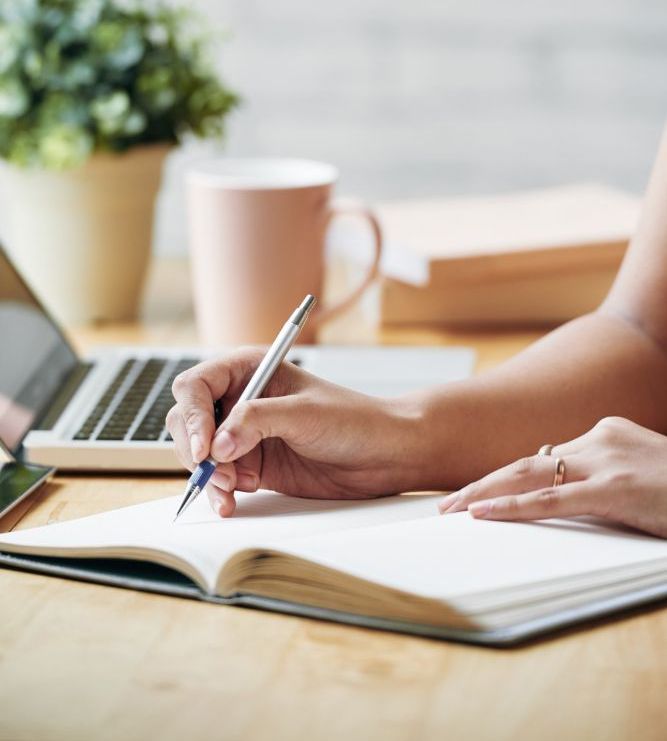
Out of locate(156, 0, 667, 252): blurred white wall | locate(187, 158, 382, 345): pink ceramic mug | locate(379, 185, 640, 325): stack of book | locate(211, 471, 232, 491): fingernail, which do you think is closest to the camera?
locate(211, 471, 232, 491): fingernail

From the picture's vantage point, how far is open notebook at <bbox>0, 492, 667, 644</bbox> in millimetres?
560

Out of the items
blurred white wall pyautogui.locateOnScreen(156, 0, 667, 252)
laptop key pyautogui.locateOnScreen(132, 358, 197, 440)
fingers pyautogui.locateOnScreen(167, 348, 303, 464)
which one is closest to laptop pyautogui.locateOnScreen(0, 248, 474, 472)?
laptop key pyautogui.locateOnScreen(132, 358, 197, 440)

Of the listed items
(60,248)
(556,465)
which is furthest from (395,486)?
(60,248)

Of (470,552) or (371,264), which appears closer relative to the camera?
(470,552)

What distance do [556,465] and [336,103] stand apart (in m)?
1.25

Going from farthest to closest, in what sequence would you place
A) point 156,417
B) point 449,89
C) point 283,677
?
point 449,89
point 156,417
point 283,677

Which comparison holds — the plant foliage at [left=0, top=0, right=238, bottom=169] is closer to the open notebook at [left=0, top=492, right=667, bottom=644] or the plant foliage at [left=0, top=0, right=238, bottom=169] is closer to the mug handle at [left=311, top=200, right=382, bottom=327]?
the mug handle at [left=311, top=200, right=382, bottom=327]

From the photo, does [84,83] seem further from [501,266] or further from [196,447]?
[196,447]

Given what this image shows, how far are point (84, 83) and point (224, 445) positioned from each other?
2.32 feet

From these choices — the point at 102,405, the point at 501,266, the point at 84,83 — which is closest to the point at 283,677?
A: the point at 102,405

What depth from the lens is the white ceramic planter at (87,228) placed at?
1284mm

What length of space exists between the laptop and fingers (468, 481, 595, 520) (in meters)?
0.29

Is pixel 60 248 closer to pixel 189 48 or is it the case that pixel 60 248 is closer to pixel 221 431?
pixel 189 48

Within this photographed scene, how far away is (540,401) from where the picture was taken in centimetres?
84
